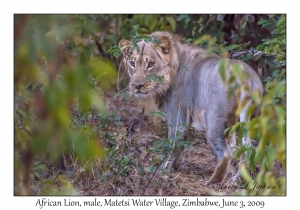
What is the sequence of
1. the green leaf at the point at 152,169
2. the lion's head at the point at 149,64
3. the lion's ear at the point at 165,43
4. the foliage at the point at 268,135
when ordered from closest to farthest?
the foliage at the point at 268,135, the green leaf at the point at 152,169, the lion's head at the point at 149,64, the lion's ear at the point at 165,43

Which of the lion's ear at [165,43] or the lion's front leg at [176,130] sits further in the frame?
the lion's ear at [165,43]

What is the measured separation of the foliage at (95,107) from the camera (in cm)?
260

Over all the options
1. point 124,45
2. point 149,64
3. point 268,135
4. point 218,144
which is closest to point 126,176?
point 218,144

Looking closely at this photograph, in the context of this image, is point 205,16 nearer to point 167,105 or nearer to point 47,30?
point 167,105

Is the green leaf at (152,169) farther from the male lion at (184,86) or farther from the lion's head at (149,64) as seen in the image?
the lion's head at (149,64)

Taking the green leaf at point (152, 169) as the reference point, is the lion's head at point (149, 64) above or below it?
above

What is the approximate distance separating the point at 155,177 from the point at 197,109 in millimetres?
962

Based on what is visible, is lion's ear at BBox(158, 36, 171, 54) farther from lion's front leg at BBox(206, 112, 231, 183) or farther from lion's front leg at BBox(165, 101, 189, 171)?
lion's front leg at BBox(206, 112, 231, 183)

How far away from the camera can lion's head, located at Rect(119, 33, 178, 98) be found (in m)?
6.08

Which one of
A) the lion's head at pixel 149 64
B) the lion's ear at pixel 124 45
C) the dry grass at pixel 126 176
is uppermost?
the lion's ear at pixel 124 45

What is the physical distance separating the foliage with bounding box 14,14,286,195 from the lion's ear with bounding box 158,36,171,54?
0.39m

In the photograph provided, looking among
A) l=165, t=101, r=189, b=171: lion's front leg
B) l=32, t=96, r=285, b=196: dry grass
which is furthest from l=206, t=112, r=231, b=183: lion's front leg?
l=165, t=101, r=189, b=171: lion's front leg

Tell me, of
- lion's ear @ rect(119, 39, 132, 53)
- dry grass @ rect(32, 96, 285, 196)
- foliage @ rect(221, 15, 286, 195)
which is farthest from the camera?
lion's ear @ rect(119, 39, 132, 53)

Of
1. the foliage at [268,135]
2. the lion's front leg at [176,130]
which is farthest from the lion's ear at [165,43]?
the foliage at [268,135]
